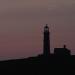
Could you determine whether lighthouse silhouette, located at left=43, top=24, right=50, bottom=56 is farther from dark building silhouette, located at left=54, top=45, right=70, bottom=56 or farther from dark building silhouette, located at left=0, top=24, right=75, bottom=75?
dark building silhouette, located at left=54, top=45, right=70, bottom=56

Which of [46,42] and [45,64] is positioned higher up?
[46,42]

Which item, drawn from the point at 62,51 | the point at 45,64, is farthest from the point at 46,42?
the point at 45,64

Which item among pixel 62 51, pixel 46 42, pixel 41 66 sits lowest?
pixel 41 66

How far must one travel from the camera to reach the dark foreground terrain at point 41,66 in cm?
1379

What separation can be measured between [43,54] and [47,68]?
153 cm

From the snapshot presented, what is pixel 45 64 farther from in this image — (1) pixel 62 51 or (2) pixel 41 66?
(1) pixel 62 51

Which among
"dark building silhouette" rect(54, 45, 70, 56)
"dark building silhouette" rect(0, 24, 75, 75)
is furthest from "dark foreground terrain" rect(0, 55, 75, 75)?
"dark building silhouette" rect(54, 45, 70, 56)

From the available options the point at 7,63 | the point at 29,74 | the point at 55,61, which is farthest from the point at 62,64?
the point at 7,63

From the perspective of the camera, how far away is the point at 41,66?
47.0ft

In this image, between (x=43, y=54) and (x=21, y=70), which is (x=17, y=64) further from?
(x=43, y=54)

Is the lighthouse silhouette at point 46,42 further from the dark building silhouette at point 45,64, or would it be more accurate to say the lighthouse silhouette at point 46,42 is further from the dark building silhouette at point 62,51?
the dark building silhouette at point 62,51

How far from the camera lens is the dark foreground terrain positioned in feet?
45.2

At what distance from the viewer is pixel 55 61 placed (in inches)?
567

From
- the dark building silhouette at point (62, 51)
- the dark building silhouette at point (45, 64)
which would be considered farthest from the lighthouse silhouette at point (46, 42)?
the dark building silhouette at point (62, 51)
